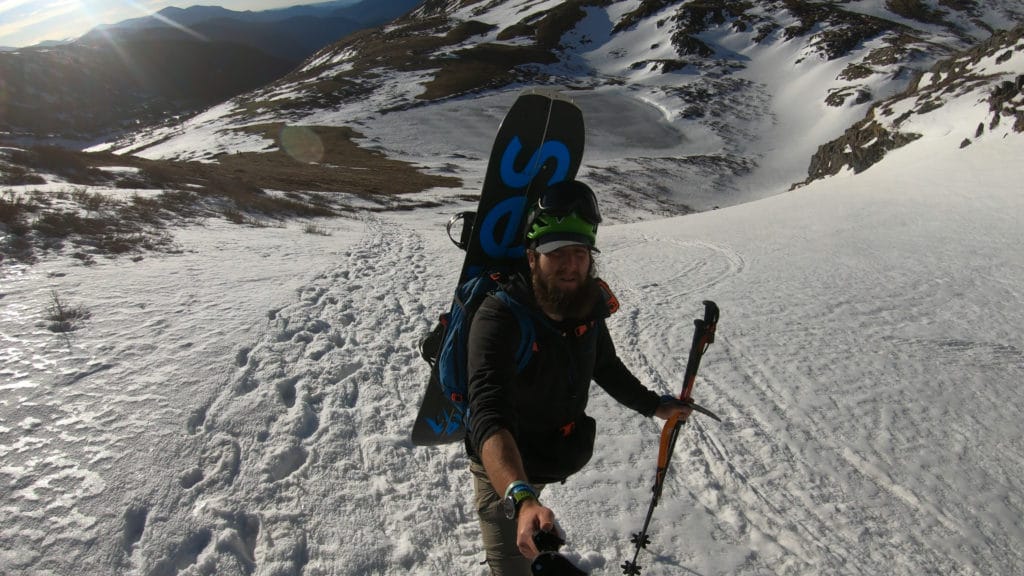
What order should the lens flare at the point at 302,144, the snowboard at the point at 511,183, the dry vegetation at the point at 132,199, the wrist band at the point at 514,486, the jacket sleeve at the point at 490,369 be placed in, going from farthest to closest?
1. the lens flare at the point at 302,144
2. the dry vegetation at the point at 132,199
3. the snowboard at the point at 511,183
4. the jacket sleeve at the point at 490,369
5. the wrist band at the point at 514,486

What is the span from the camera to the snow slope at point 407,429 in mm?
3975

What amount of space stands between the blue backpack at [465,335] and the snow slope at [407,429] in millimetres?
1994

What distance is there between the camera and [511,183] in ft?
13.2

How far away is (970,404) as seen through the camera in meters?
6.04

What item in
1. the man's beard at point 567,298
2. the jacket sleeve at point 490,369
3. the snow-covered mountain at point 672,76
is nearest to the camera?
the jacket sleeve at point 490,369

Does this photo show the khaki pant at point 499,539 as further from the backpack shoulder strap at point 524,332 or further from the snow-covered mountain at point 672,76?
the snow-covered mountain at point 672,76

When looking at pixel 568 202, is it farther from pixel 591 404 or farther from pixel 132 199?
pixel 132 199

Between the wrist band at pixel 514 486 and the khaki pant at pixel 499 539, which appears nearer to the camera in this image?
the wrist band at pixel 514 486

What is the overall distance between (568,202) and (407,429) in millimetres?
3780

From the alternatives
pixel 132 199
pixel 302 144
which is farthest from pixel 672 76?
pixel 132 199

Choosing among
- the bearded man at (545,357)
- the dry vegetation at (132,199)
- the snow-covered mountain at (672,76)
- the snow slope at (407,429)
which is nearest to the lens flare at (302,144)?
the snow-covered mountain at (672,76)

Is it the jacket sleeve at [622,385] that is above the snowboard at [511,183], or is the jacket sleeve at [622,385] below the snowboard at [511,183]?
below

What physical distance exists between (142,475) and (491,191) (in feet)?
12.1

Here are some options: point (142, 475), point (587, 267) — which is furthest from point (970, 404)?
point (142, 475)
